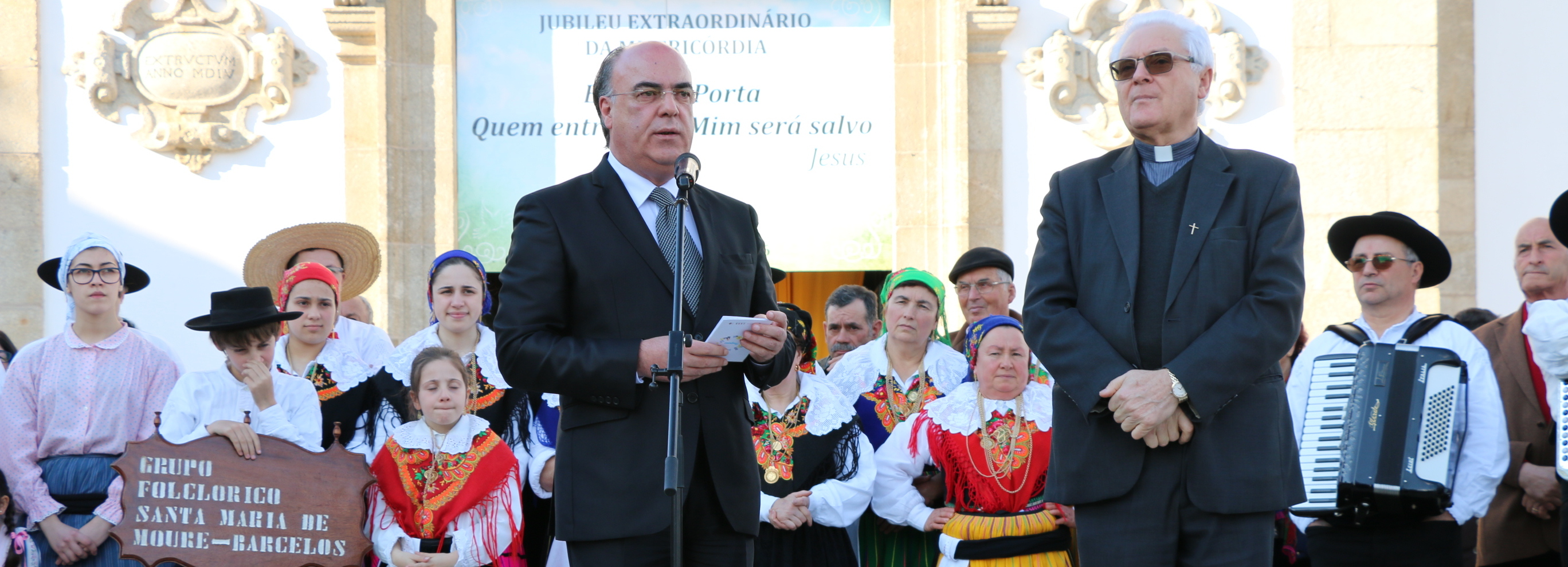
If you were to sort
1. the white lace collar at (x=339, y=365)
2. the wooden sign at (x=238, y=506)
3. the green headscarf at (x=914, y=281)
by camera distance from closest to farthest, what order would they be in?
1. the wooden sign at (x=238, y=506)
2. the white lace collar at (x=339, y=365)
3. the green headscarf at (x=914, y=281)

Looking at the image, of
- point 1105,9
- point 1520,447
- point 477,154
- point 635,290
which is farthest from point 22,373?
point 1105,9

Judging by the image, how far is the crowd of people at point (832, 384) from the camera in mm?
2756

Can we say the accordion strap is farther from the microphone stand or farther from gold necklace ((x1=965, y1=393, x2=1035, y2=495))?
the microphone stand

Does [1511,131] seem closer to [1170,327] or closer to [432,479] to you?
[1170,327]

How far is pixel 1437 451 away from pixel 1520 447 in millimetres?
991

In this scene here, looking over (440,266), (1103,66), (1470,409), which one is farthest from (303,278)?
(1103,66)

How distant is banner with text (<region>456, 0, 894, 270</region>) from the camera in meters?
8.66

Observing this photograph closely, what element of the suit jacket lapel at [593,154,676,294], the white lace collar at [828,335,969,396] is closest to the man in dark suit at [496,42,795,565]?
the suit jacket lapel at [593,154,676,294]

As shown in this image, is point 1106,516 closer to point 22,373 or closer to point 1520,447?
point 1520,447

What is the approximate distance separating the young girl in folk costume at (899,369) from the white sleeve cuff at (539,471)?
119 cm

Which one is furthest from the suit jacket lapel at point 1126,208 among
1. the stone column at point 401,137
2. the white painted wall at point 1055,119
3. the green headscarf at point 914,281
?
the stone column at point 401,137

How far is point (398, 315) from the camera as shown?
839 cm

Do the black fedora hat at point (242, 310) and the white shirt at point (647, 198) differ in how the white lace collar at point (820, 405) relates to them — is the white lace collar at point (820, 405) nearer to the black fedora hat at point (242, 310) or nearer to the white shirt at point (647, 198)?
the black fedora hat at point (242, 310)

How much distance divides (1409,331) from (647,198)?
3.05 metres
